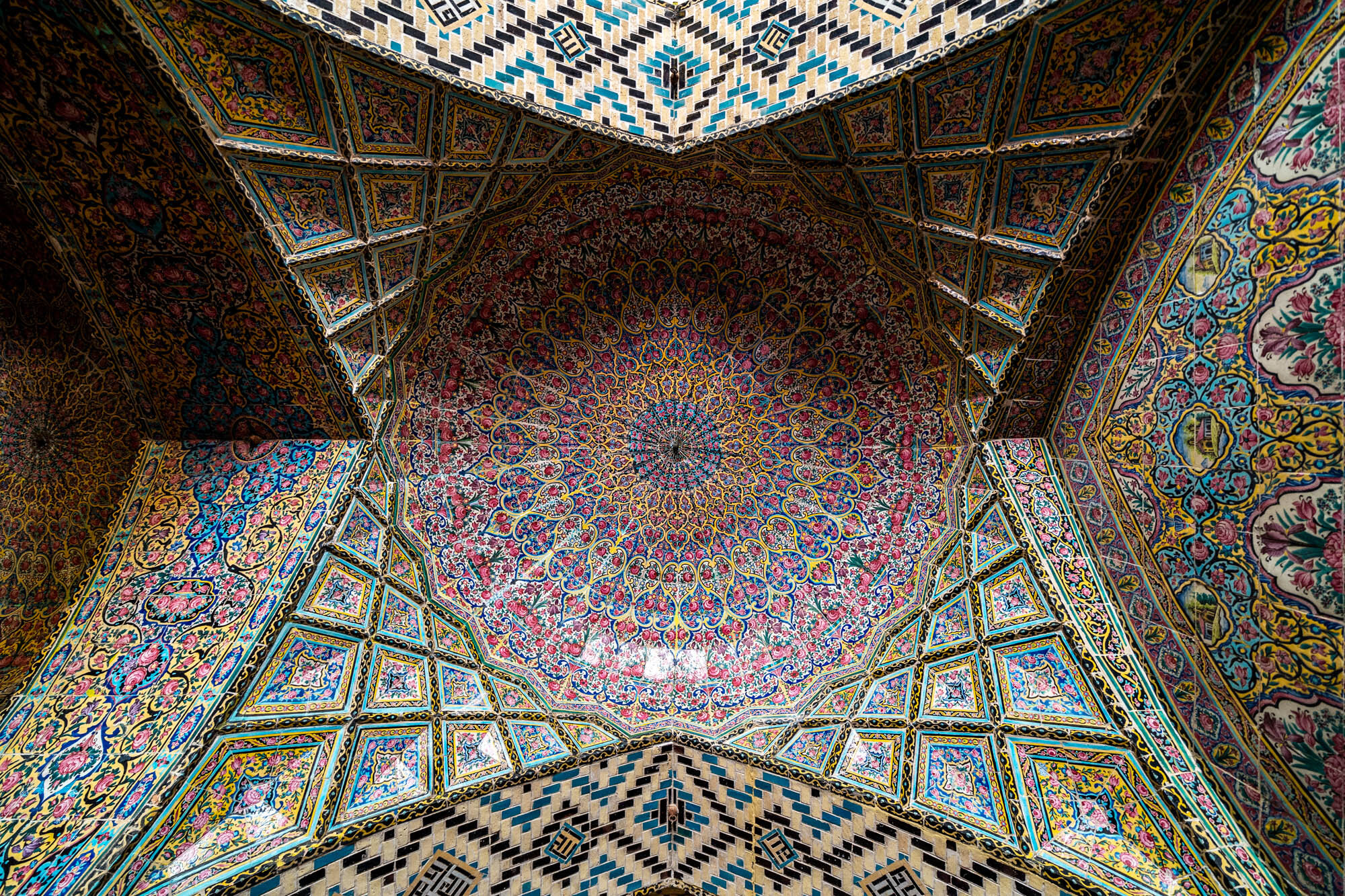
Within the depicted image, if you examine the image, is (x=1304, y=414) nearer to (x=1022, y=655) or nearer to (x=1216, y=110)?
(x=1216, y=110)

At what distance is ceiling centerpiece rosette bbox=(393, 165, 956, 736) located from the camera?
5.82m

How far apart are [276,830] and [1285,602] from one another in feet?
21.0

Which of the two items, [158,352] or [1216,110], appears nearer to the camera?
[1216,110]

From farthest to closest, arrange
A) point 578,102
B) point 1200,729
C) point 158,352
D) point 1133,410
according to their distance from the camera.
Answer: point 158,352 → point 578,102 → point 1133,410 → point 1200,729

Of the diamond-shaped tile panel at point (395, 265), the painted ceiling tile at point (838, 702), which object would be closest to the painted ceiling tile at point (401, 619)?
the diamond-shaped tile panel at point (395, 265)

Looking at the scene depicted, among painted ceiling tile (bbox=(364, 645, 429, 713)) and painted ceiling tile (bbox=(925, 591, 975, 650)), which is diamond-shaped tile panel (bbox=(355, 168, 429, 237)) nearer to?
painted ceiling tile (bbox=(364, 645, 429, 713))

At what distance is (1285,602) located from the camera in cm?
334

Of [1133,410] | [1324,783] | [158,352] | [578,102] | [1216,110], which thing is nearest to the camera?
[1324,783]

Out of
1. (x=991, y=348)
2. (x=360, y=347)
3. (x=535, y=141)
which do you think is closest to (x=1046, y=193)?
(x=991, y=348)

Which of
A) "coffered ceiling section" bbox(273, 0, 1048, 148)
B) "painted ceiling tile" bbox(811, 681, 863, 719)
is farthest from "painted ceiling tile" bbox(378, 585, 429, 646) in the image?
"coffered ceiling section" bbox(273, 0, 1048, 148)

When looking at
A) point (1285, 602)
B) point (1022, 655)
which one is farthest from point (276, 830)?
point (1285, 602)

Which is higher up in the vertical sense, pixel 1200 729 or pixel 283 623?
pixel 283 623

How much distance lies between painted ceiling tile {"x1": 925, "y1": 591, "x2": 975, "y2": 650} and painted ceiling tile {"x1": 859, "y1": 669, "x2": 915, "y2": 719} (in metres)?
0.34

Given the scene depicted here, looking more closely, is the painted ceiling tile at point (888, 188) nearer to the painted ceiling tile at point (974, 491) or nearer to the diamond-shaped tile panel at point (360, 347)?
the painted ceiling tile at point (974, 491)
